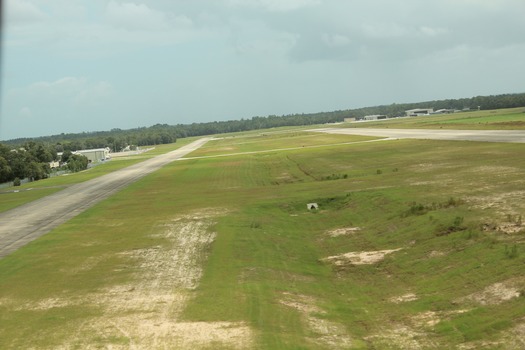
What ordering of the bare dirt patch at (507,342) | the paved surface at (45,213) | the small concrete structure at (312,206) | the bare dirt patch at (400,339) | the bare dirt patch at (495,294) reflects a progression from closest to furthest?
the bare dirt patch at (507,342) → the bare dirt patch at (400,339) → the bare dirt patch at (495,294) → the paved surface at (45,213) → the small concrete structure at (312,206)

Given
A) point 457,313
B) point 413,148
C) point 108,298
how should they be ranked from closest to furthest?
point 457,313, point 108,298, point 413,148

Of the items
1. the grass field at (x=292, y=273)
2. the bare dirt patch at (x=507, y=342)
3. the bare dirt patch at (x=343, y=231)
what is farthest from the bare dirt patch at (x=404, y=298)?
the bare dirt patch at (x=343, y=231)

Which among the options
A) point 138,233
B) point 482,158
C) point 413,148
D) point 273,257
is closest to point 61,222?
point 138,233

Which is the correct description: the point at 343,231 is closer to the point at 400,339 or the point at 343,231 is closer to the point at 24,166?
the point at 400,339

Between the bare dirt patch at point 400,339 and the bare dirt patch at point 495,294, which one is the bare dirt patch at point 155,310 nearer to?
the bare dirt patch at point 400,339

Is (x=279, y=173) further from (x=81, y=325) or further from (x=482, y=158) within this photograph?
(x=81, y=325)

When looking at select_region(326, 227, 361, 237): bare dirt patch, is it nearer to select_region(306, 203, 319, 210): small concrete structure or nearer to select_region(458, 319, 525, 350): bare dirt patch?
select_region(306, 203, 319, 210): small concrete structure
